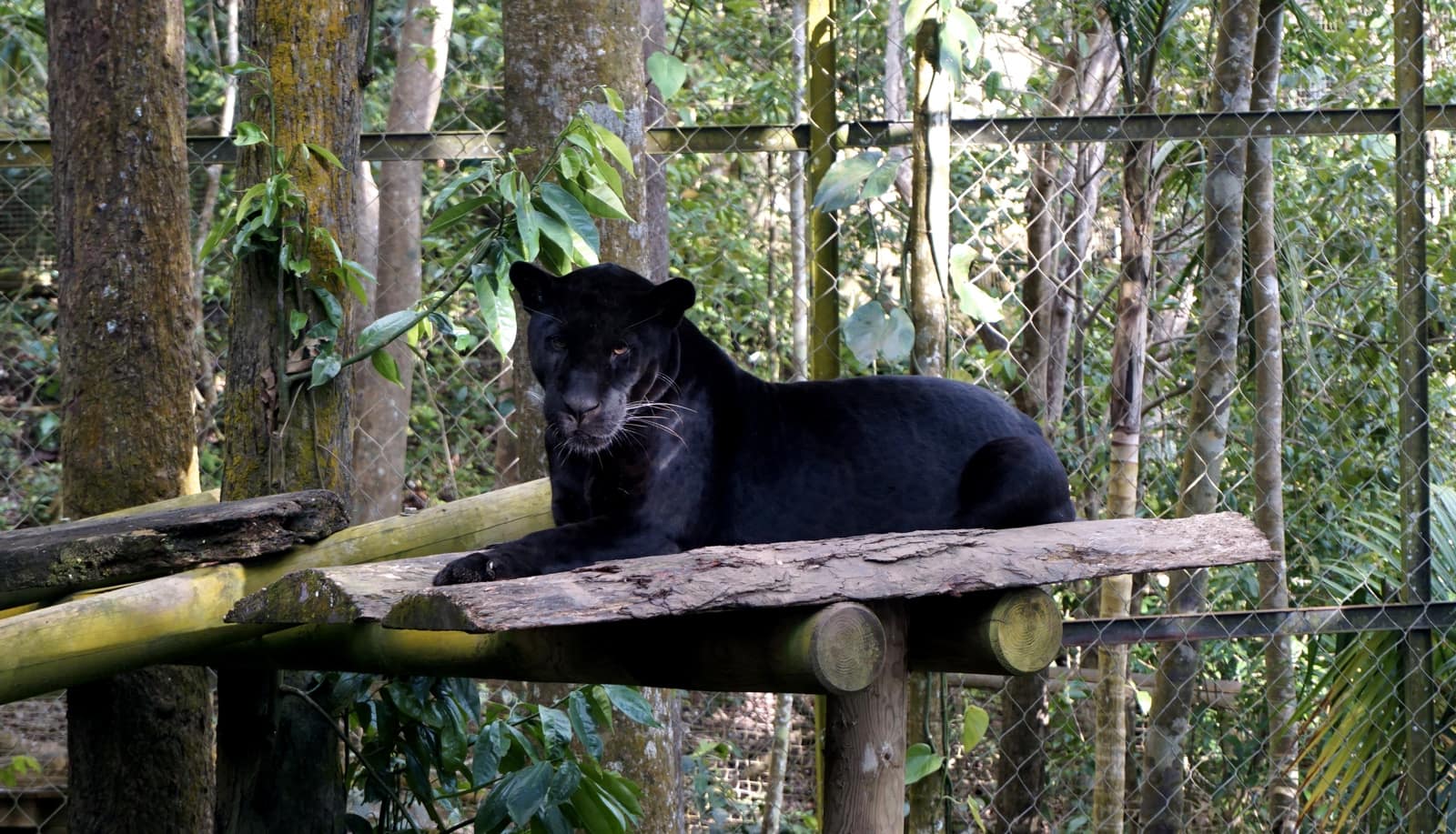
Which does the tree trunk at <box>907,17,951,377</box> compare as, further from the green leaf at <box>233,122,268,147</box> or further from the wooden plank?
the green leaf at <box>233,122,268,147</box>


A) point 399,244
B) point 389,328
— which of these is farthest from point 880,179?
point 399,244

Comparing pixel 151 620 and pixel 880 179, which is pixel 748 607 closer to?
pixel 151 620

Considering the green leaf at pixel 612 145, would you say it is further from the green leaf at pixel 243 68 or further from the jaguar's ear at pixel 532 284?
the green leaf at pixel 243 68

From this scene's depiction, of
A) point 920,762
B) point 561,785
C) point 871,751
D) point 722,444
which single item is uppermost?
point 722,444

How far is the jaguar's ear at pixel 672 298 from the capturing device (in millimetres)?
2367

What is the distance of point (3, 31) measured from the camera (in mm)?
5754

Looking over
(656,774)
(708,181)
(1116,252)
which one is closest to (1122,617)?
(656,774)

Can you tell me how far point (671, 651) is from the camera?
2027 mm

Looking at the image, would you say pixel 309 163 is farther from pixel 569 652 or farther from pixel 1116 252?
pixel 1116 252

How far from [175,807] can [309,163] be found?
1.47m

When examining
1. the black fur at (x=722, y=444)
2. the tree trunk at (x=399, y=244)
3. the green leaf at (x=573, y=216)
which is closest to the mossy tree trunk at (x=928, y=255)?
the black fur at (x=722, y=444)

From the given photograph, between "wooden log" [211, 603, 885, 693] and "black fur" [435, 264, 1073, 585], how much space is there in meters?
0.21

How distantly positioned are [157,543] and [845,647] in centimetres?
122

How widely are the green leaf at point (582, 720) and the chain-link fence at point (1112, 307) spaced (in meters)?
0.76
